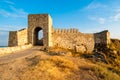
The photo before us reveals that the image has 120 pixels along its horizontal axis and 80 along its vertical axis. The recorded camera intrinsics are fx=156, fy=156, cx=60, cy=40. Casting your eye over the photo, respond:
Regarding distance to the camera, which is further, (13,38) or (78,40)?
(78,40)

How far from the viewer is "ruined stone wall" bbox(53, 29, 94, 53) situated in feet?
84.0

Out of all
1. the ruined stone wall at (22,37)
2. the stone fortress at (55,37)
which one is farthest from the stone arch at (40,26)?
the ruined stone wall at (22,37)

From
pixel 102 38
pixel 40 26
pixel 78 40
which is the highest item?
pixel 40 26

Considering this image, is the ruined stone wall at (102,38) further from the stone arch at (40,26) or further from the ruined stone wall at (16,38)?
the ruined stone wall at (16,38)

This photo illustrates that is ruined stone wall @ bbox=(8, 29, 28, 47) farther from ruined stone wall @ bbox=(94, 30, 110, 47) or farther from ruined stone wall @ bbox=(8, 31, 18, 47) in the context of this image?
ruined stone wall @ bbox=(94, 30, 110, 47)

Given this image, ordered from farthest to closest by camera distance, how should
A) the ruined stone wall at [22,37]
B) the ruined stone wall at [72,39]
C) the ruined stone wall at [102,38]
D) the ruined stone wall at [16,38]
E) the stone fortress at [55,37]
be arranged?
the ruined stone wall at [102,38] < the ruined stone wall at [72,39] < the stone fortress at [55,37] < the ruined stone wall at [22,37] < the ruined stone wall at [16,38]

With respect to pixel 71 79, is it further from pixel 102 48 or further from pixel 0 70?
pixel 102 48

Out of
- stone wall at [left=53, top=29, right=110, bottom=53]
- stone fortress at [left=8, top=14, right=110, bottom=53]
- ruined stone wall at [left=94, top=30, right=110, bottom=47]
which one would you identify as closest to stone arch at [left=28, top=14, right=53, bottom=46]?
stone fortress at [left=8, top=14, right=110, bottom=53]

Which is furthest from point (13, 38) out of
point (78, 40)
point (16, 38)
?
point (78, 40)

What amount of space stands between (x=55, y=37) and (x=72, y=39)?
2.87m

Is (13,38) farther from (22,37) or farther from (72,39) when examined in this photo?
(72,39)

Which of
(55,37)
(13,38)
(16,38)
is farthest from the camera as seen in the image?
(55,37)

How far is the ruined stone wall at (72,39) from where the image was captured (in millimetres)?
25609

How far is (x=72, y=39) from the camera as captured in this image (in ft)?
85.3
